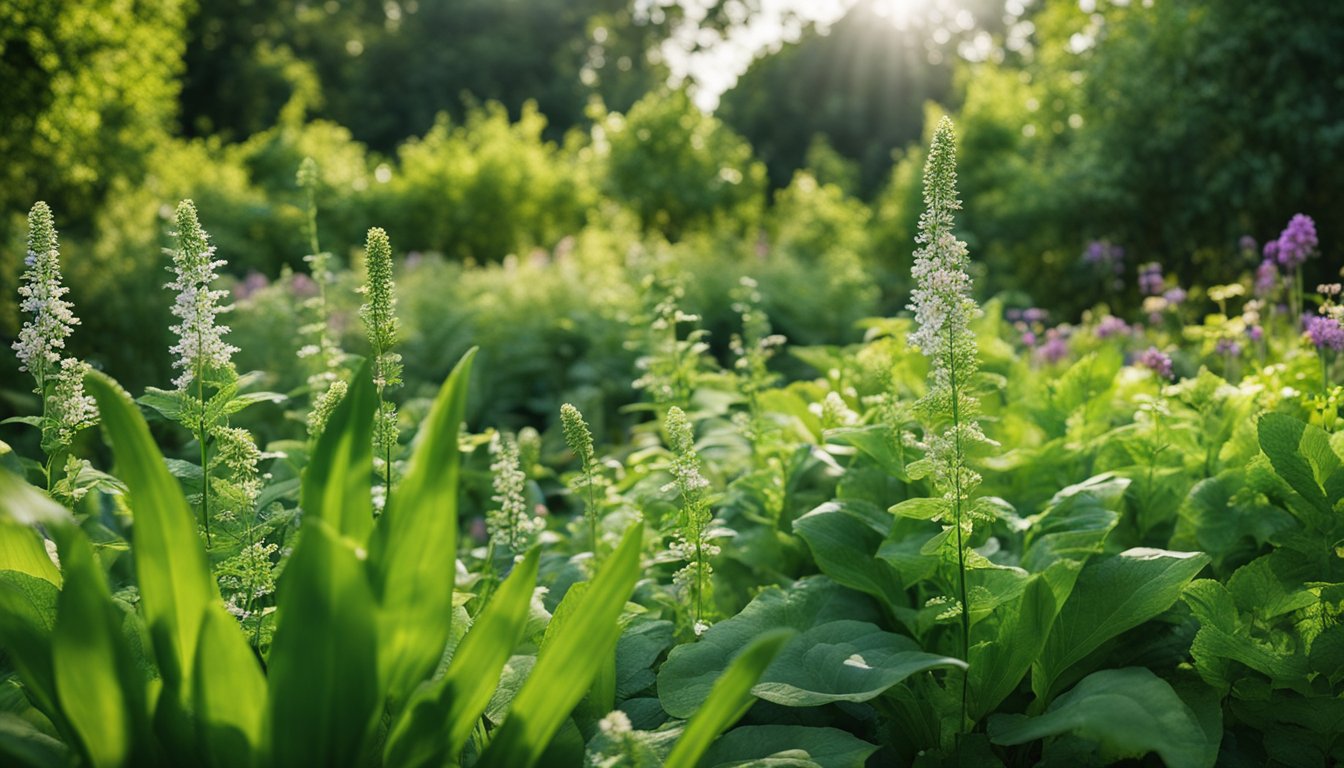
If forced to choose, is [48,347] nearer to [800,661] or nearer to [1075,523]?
[800,661]

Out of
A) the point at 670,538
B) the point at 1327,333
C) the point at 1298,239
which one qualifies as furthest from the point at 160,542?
the point at 1298,239

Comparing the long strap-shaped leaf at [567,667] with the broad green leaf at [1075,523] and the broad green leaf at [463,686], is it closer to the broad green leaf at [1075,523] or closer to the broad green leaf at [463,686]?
the broad green leaf at [463,686]

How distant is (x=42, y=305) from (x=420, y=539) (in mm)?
809

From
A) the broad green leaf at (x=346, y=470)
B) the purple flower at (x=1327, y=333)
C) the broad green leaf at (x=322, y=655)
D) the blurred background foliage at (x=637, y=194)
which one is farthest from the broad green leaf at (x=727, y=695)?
the blurred background foliage at (x=637, y=194)

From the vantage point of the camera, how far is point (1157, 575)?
151 centimetres

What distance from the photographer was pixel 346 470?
1.19m

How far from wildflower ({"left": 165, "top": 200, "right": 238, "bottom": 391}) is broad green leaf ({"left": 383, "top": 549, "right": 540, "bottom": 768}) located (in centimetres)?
65

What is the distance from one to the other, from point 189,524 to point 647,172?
11.2m

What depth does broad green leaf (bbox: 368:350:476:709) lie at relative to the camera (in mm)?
1120

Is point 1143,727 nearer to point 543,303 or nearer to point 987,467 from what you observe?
point 987,467

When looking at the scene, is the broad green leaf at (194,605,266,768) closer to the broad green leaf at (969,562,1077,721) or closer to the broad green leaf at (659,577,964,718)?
the broad green leaf at (659,577,964,718)

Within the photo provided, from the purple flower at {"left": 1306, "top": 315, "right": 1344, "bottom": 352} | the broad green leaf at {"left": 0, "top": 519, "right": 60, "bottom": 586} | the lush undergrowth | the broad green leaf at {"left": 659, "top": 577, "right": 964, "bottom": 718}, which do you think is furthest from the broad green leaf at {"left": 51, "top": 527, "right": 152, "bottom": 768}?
the purple flower at {"left": 1306, "top": 315, "right": 1344, "bottom": 352}

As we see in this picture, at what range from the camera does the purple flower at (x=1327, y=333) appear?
1967 mm

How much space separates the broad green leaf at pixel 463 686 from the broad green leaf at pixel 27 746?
365mm
